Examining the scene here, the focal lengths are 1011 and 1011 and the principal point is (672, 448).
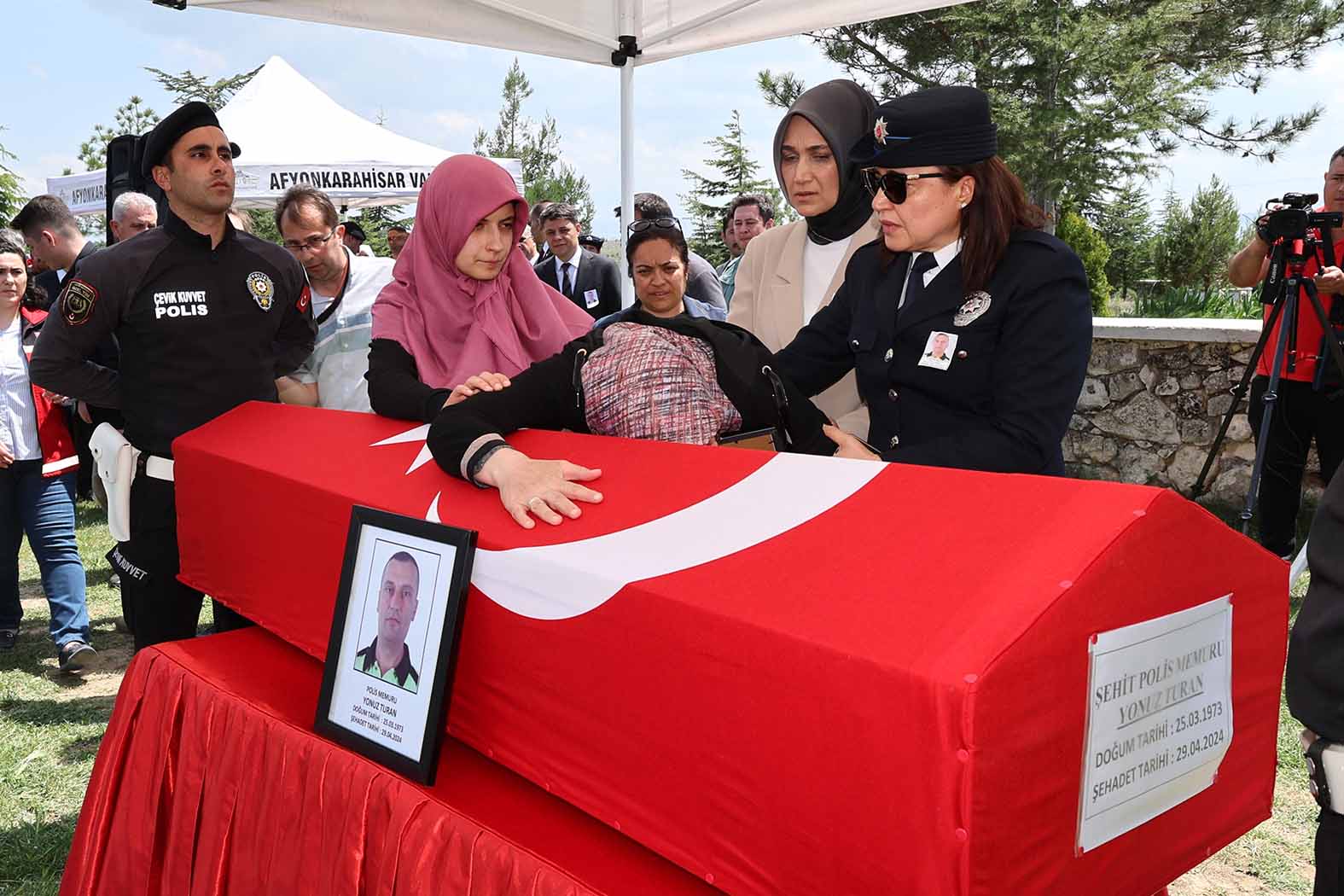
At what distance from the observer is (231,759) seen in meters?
1.63

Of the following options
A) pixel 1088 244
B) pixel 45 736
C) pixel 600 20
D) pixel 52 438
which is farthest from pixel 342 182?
pixel 1088 244

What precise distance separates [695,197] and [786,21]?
106ft

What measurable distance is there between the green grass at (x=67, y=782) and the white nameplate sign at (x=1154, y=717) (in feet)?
5.10

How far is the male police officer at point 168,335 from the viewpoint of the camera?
98.0 inches

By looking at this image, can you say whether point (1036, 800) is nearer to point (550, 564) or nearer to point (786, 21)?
point (550, 564)

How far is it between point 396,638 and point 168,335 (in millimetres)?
1527

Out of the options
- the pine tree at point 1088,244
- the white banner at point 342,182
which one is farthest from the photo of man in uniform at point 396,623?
the pine tree at point 1088,244

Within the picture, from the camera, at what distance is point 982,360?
162 centimetres

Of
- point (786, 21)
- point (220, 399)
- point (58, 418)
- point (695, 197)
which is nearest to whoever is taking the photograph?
point (220, 399)

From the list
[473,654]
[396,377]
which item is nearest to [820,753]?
[473,654]

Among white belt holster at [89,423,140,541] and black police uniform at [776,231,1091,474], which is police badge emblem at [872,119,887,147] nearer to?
black police uniform at [776,231,1091,474]

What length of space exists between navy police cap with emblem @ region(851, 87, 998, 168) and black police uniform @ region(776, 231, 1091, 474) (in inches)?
6.5

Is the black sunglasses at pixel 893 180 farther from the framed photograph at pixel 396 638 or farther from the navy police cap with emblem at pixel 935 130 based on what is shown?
the framed photograph at pixel 396 638

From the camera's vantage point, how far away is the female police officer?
1532 millimetres
